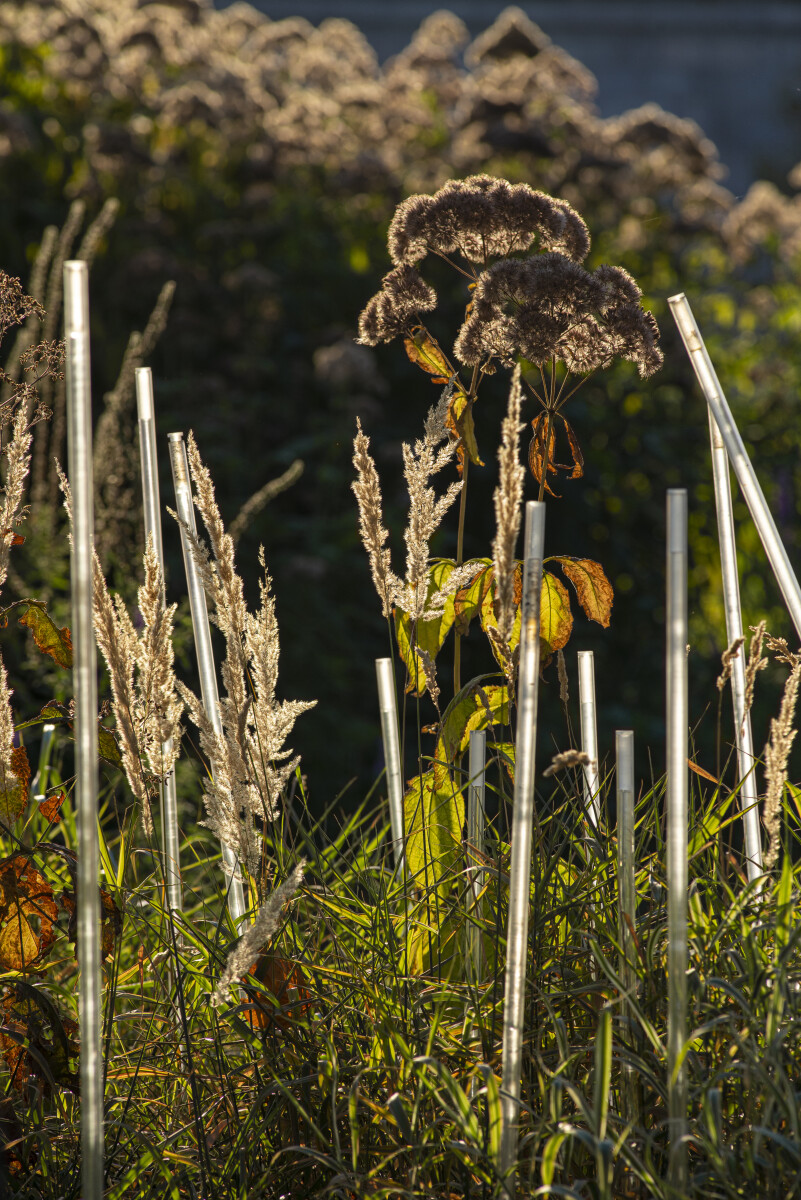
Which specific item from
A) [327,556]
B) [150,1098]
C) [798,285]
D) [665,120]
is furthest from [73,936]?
[798,285]

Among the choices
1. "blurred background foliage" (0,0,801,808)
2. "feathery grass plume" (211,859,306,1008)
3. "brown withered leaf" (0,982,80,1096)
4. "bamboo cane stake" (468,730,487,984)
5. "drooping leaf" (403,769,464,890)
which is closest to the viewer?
"feathery grass plume" (211,859,306,1008)

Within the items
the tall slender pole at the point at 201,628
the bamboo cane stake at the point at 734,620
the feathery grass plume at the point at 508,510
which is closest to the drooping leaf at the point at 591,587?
the bamboo cane stake at the point at 734,620

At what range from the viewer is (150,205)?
5.03m

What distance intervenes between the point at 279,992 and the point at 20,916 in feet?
1.07

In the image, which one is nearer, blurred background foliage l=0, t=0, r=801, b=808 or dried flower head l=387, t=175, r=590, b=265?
dried flower head l=387, t=175, r=590, b=265

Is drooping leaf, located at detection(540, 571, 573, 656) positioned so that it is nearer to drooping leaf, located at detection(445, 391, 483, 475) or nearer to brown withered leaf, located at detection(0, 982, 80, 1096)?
drooping leaf, located at detection(445, 391, 483, 475)

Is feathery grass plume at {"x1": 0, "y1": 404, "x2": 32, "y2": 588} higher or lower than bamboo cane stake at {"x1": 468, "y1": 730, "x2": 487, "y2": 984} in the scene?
higher

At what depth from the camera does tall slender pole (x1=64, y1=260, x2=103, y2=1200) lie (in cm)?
106

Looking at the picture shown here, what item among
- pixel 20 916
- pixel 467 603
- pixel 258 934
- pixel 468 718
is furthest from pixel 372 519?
pixel 20 916

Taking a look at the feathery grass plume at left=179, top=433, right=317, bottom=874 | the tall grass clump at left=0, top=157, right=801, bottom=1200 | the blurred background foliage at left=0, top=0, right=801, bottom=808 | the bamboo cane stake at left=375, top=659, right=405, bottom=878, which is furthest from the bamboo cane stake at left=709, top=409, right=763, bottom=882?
the blurred background foliage at left=0, top=0, right=801, bottom=808

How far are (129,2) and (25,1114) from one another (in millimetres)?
5780

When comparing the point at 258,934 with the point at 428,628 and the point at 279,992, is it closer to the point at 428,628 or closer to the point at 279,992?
the point at 279,992

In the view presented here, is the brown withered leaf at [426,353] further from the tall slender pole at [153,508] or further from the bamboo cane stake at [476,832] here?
the bamboo cane stake at [476,832]

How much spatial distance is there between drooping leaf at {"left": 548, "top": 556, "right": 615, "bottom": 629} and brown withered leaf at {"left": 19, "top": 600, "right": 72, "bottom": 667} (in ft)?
2.14
